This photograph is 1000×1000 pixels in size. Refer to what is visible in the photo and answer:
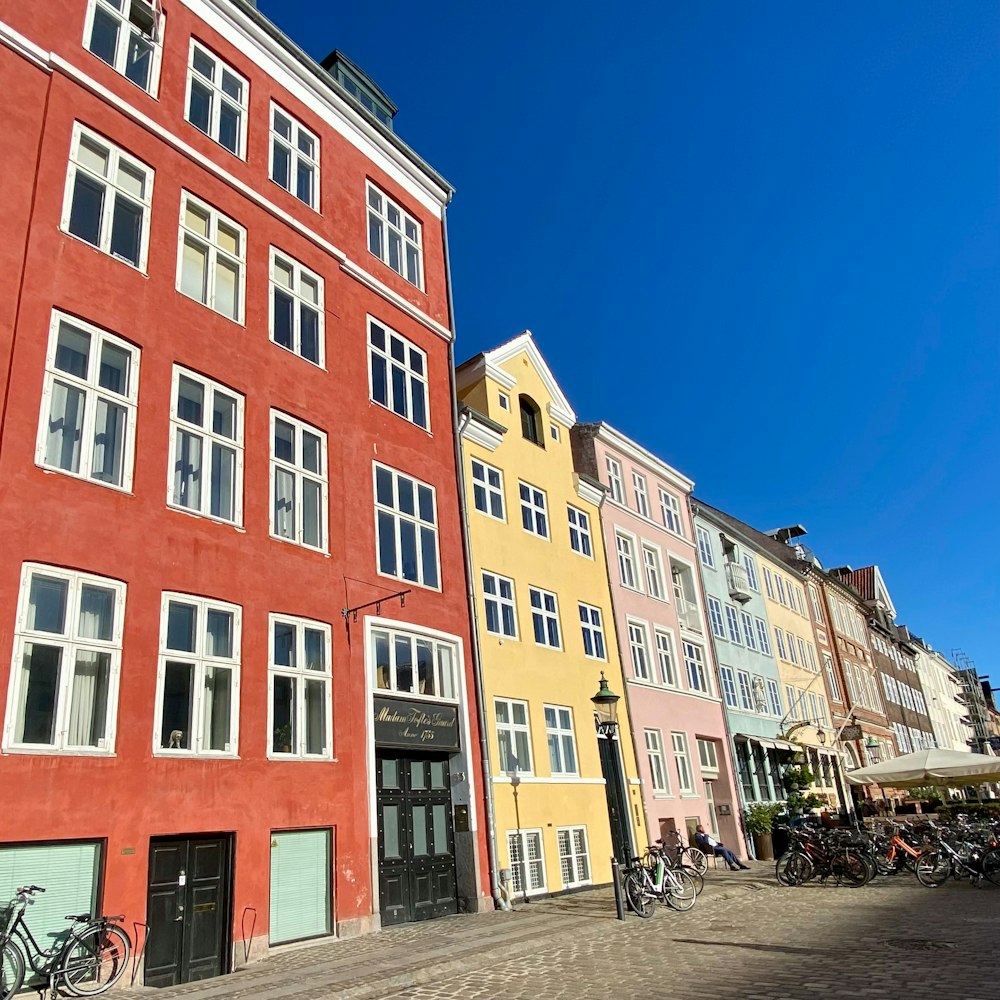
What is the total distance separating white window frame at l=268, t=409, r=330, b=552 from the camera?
15.9 metres

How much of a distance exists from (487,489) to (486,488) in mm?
49

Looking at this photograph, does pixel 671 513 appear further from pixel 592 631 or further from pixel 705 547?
pixel 592 631

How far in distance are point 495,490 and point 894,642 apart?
55654 millimetres

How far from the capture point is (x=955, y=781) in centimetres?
2592

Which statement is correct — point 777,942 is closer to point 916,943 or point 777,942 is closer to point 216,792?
point 916,943

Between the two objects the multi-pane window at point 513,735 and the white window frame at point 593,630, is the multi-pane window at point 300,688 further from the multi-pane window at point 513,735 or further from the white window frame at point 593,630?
the white window frame at point 593,630

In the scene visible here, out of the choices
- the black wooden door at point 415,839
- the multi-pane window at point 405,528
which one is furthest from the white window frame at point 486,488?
the black wooden door at point 415,839

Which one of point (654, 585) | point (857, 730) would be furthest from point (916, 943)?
point (857, 730)

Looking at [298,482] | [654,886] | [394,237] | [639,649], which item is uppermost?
[394,237]

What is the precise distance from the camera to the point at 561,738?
23.0m

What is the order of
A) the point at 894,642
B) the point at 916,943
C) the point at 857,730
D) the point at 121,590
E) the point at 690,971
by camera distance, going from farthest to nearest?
the point at 894,642 → the point at 857,730 → the point at 121,590 → the point at 916,943 → the point at 690,971

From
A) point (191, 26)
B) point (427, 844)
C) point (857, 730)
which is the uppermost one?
point (191, 26)

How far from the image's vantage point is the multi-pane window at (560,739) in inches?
884

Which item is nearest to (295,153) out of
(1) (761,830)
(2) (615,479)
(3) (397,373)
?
(3) (397,373)
